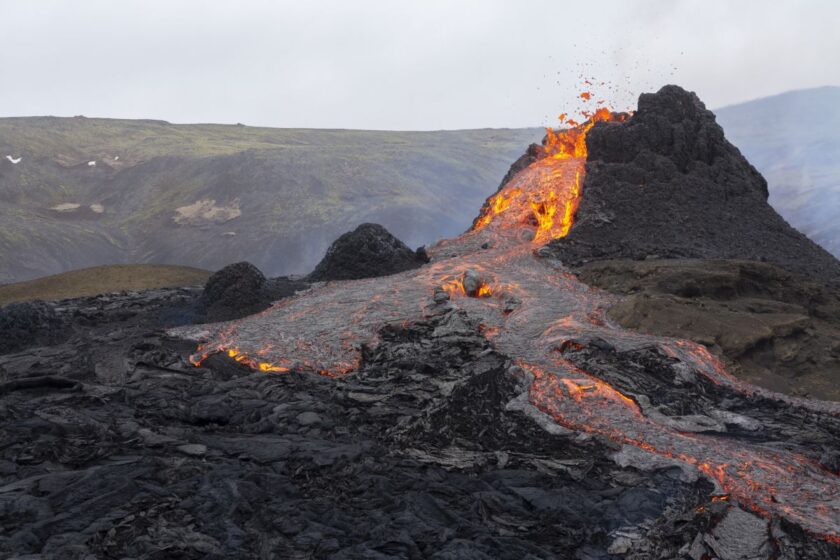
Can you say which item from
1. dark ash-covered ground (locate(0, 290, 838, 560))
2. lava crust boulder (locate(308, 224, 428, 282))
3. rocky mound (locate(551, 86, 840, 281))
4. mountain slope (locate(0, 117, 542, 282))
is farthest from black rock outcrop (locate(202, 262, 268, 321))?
mountain slope (locate(0, 117, 542, 282))

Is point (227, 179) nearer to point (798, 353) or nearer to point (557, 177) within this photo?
point (557, 177)

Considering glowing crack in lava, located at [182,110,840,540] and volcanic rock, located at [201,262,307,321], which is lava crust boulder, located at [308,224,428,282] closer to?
glowing crack in lava, located at [182,110,840,540]

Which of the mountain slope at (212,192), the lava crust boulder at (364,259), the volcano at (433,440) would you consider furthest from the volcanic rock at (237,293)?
the mountain slope at (212,192)

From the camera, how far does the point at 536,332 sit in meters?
22.6

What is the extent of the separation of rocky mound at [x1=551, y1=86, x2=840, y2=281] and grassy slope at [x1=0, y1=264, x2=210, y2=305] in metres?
20.4

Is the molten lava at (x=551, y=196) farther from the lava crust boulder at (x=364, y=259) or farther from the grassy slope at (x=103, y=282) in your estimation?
the grassy slope at (x=103, y=282)

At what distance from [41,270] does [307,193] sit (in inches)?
1175

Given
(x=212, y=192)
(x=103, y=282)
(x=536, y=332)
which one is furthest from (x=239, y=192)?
(x=536, y=332)

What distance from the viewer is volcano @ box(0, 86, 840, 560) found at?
11328mm

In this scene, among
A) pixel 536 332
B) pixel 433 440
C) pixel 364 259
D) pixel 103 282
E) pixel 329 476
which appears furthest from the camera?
pixel 103 282

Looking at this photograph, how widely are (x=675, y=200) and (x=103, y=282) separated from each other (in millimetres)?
28616

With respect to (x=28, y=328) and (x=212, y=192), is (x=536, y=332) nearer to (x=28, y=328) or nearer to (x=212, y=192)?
(x=28, y=328)

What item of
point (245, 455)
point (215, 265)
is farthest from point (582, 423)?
point (215, 265)

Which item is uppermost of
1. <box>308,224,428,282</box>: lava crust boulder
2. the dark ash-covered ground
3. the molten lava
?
the molten lava
